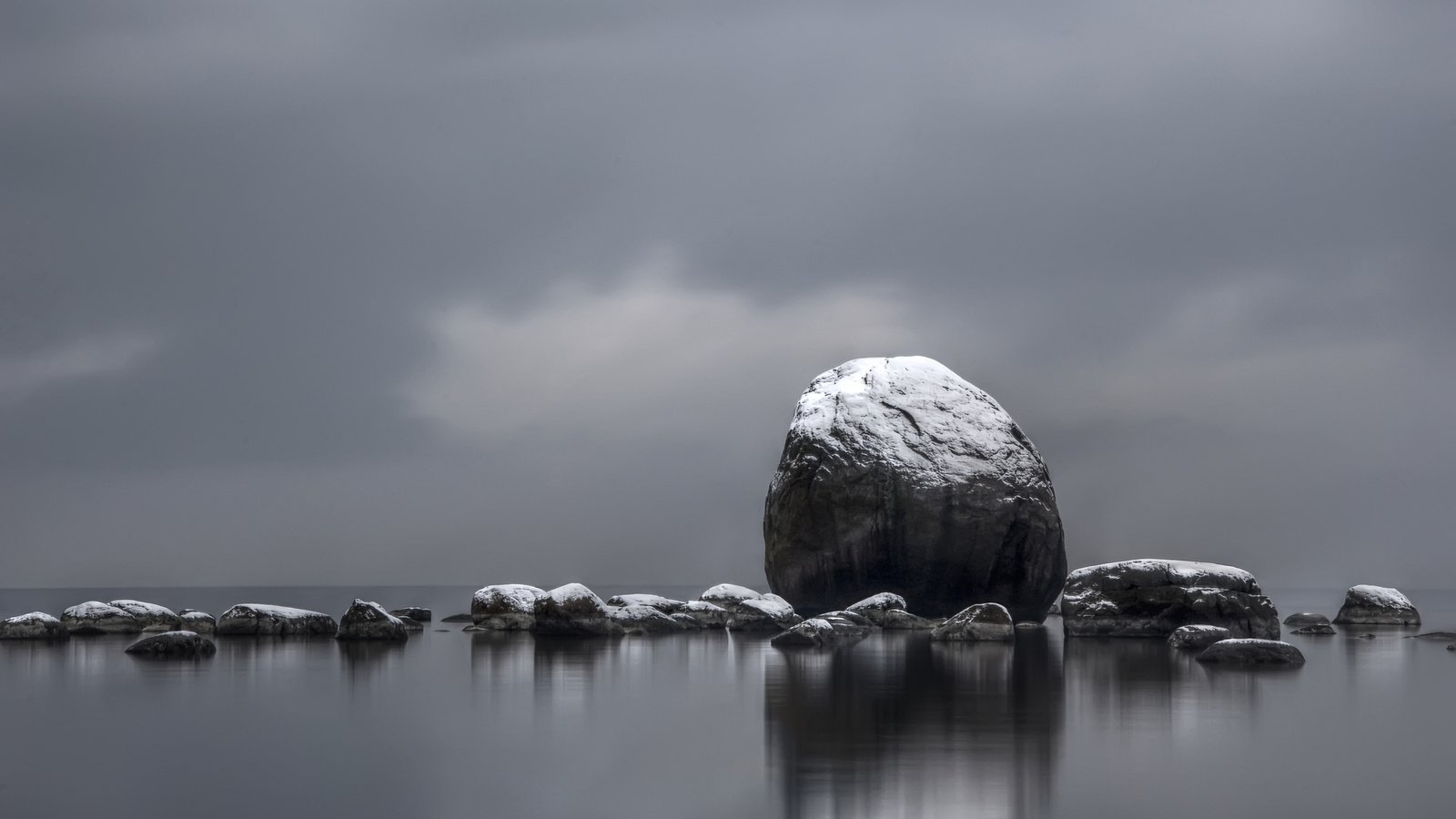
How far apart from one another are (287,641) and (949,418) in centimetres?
1941

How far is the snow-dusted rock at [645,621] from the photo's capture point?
3134 cm

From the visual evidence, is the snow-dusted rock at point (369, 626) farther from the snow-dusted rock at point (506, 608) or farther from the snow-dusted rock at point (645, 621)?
the snow-dusted rock at point (645, 621)

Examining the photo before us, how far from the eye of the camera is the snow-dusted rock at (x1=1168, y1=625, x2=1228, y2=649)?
24.7 metres

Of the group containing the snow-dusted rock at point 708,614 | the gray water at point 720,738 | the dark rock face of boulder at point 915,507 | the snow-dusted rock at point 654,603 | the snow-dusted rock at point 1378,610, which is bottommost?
the snow-dusted rock at point 1378,610

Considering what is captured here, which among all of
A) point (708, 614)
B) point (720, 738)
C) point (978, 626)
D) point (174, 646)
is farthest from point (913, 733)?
point (708, 614)

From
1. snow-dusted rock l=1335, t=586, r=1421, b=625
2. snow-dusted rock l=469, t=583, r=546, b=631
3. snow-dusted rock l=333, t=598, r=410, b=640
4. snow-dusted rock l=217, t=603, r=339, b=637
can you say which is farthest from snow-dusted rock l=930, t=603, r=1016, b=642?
snow-dusted rock l=1335, t=586, r=1421, b=625

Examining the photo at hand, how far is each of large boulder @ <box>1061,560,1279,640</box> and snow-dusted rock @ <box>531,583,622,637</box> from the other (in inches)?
435

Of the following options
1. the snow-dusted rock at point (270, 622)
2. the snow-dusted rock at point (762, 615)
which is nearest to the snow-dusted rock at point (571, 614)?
the snow-dusted rock at point (762, 615)

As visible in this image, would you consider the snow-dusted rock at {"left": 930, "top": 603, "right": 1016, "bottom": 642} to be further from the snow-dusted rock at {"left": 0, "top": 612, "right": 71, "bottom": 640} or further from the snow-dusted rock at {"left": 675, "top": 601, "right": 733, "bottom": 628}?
the snow-dusted rock at {"left": 0, "top": 612, "right": 71, "bottom": 640}

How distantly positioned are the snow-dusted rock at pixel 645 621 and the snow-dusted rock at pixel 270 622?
6.77 m

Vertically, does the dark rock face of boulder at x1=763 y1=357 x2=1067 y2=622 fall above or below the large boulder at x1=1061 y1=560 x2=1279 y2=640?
above

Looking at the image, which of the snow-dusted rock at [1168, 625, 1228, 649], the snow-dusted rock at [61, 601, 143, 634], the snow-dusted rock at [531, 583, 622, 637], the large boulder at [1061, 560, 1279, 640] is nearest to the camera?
the snow-dusted rock at [1168, 625, 1228, 649]

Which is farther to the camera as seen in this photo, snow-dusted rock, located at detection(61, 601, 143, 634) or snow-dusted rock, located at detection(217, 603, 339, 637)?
snow-dusted rock, located at detection(61, 601, 143, 634)

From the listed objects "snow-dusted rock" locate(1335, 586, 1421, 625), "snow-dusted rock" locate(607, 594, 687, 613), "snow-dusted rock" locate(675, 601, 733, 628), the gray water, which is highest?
the gray water
